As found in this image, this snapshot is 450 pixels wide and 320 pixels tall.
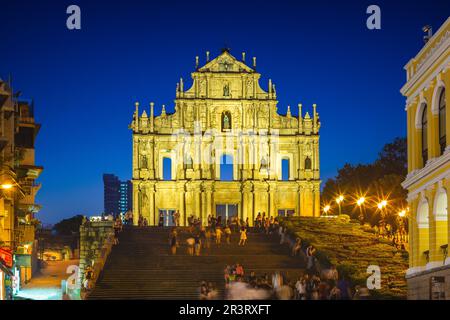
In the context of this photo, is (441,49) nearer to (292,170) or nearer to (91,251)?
(91,251)

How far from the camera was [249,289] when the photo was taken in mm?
46156

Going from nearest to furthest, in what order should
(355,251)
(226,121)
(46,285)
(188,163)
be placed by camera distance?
(355,251)
(46,285)
(188,163)
(226,121)

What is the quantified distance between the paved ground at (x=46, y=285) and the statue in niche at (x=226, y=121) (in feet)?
60.6

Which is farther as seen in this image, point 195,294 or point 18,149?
point 18,149

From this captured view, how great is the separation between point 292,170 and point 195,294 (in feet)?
151

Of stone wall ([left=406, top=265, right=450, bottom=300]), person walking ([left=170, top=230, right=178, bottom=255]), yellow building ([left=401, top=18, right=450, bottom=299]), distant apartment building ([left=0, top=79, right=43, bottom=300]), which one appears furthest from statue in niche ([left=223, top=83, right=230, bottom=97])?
stone wall ([left=406, top=265, right=450, bottom=300])

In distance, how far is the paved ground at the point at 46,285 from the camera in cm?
5769

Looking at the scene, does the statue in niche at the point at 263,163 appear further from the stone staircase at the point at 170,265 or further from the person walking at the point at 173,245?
the person walking at the point at 173,245

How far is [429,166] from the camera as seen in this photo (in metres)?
41.7

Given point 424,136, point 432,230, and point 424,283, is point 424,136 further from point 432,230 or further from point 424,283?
point 424,283

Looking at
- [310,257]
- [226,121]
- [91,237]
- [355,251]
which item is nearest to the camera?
[310,257]

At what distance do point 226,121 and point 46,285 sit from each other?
3118 cm

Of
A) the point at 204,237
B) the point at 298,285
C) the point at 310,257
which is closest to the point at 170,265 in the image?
the point at 310,257
